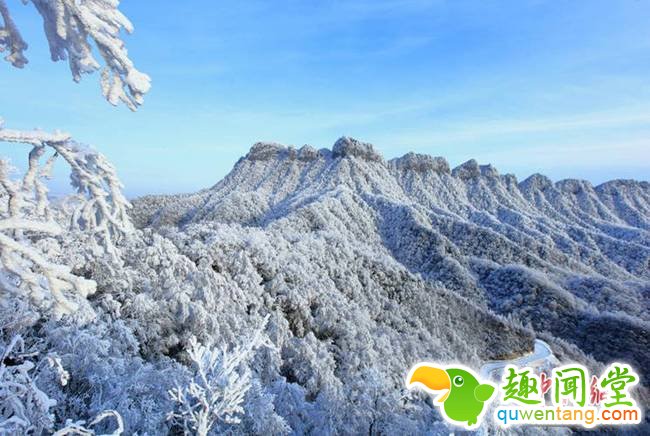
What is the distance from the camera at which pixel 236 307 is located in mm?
25078

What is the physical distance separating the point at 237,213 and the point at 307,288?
60.4 metres

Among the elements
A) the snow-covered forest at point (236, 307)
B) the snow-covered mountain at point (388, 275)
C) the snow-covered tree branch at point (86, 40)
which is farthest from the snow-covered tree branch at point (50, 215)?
the snow-covered mountain at point (388, 275)

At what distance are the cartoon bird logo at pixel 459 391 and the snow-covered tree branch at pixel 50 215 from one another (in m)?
8.33

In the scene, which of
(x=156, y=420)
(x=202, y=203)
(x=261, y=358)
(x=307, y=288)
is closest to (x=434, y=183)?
(x=202, y=203)

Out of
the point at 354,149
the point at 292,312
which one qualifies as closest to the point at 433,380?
the point at 292,312

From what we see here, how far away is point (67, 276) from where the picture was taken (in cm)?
454

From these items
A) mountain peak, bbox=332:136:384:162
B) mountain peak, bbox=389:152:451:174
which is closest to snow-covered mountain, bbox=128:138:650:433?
mountain peak, bbox=332:136:384:162

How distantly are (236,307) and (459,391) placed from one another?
55.8 ft

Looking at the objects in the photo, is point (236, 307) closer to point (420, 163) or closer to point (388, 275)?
point (388, 275)

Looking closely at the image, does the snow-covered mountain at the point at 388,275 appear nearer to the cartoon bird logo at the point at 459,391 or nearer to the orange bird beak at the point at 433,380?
the cartoon bird logo at the point at 459,391

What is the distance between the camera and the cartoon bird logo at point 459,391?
10344mm

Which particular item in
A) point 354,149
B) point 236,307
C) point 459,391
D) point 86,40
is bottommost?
point 236,307

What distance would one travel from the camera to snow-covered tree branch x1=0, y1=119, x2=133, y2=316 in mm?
4285

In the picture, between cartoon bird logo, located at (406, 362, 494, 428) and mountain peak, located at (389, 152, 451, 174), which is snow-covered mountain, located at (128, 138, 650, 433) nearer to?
cartoon bird logo, located at (406, 362, 494, 428)
